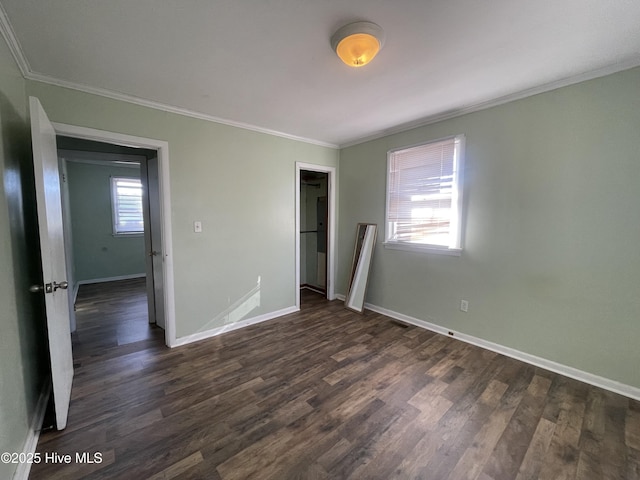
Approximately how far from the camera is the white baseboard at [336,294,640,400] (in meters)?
2.05

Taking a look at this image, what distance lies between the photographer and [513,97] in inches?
95.9

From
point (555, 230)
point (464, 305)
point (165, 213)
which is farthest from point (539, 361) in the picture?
point (165, 213)

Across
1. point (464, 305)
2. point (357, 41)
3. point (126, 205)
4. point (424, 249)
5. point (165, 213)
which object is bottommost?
point (464, 305)

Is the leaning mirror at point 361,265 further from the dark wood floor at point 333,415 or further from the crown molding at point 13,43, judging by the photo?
the crown molding at point 13,43

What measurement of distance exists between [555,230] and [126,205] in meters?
7.38

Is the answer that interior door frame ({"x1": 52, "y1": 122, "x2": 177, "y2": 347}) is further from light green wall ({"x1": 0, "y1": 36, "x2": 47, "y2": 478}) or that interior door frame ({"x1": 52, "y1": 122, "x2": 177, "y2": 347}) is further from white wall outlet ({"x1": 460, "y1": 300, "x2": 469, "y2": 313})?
white wall outlet ({"x1": 460, "y1": 300, "x2": 469, "y2": 313})

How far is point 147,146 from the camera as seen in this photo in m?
2.57

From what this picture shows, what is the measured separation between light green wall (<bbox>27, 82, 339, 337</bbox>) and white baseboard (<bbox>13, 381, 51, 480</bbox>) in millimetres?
1044

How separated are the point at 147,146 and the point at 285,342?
8.22 ft

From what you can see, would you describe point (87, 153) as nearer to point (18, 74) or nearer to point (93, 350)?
point (18, 74)

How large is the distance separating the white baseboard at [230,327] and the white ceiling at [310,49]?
8.17ft

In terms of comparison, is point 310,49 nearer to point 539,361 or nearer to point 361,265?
point 361,265

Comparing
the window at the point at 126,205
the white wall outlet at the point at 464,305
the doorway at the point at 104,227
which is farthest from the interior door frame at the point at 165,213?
the window at the point at 126,205

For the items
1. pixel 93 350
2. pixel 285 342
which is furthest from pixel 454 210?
pixel 93 350
